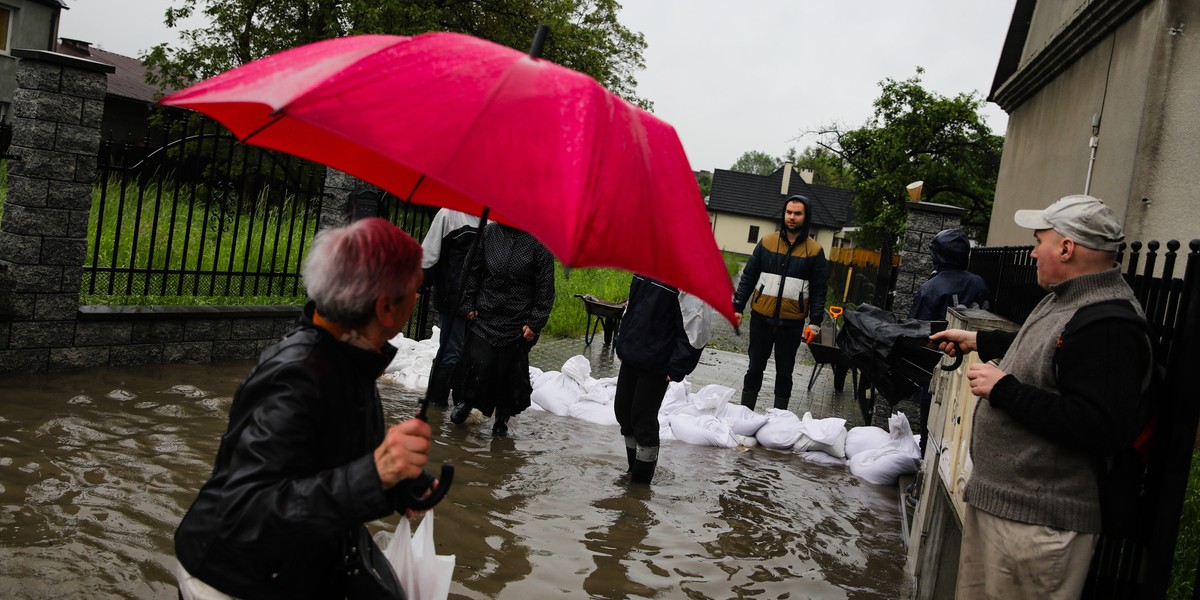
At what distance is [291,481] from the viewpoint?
204cm

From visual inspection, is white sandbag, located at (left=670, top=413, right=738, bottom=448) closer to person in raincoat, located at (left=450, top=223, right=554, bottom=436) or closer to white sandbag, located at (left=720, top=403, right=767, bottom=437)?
white sandbag, located at (left=720, top=403, right=767, bottom=437)

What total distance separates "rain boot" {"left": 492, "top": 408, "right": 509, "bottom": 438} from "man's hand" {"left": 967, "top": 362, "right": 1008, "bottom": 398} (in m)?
4.79

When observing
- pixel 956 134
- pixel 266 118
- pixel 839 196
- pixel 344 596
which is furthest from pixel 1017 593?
pixel 839 196

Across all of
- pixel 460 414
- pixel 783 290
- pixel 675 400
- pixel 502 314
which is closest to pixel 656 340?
pixel 502 314

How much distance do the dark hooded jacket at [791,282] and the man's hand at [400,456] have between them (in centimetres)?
689

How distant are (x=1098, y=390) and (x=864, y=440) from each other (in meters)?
5.52

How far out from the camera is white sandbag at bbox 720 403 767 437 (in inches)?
330

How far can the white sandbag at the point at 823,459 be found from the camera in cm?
802

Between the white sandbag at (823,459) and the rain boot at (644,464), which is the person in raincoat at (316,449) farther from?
the white sandbag at (823,459)

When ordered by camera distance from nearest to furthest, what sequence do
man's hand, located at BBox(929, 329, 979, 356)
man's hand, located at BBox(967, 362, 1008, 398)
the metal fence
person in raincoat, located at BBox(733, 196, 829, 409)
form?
man's hand, located at BBox(967, 362, 1008, 398)
man's hand, located at BBox(929, 329, 979, 356)
the metal fence
person in raincoat, located at BBox(733, 196, 829, 409)

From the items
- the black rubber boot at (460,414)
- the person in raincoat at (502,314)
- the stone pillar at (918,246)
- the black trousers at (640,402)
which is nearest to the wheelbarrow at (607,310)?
the stone pillar at (918,246)

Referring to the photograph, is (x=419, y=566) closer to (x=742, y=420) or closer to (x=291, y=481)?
(x=291, y=481)

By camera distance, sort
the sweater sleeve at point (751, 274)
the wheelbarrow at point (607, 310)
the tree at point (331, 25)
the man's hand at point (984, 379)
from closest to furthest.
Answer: the man's hand at point (984, 379) → the sweater sleeve at point (751, 274) → the wheelbarrow at point (607, 310) → the tree at point (331, 25)

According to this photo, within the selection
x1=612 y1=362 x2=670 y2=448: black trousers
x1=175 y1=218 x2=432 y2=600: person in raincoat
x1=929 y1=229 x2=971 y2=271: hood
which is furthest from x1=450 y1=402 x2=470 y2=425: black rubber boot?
x1=175 y1=218 x2=432 y2=600: person in raincoat
